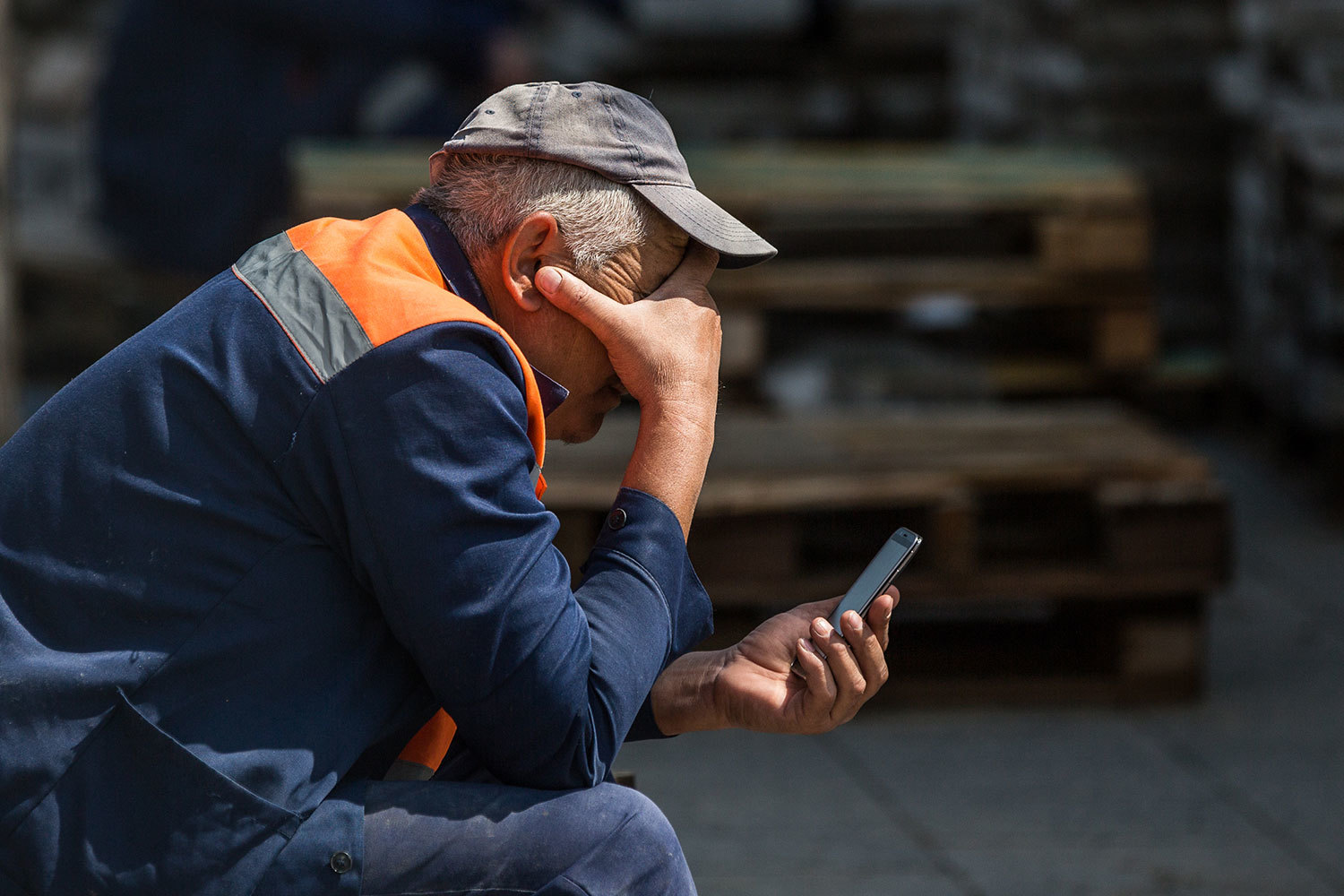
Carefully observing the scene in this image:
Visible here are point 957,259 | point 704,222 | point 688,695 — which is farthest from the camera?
point 957,259

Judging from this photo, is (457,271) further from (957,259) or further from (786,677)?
(957,259)

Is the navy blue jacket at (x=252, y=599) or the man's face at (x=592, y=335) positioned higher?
the man's face at (x=592, y=335)

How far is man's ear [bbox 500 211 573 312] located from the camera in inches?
73.3

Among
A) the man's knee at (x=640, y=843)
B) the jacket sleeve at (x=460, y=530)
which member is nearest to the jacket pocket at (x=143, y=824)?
the jacket sleeve at (x=460, y=530)

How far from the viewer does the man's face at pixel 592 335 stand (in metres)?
1.93

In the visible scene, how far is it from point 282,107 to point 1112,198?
3.10m

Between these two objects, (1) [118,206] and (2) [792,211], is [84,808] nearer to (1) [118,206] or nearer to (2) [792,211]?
(2) [792,211]

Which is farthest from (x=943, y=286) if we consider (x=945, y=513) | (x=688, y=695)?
(x=688, y=695)

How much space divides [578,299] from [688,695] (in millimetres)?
573

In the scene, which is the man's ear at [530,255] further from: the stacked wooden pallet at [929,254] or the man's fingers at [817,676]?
the stacked wooden pallet at [929,254]

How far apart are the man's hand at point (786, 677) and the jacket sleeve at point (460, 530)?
304mm

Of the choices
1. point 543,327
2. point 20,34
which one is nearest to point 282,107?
point 20,34

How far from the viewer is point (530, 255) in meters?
1.90

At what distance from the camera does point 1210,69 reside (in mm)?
7227
